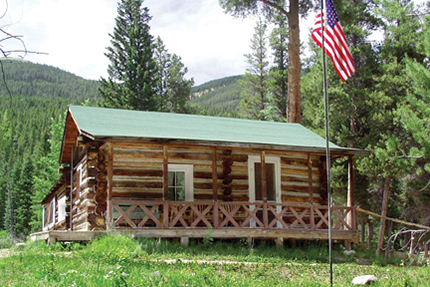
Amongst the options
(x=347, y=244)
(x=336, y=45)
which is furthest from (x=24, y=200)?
(x=336, y=45)

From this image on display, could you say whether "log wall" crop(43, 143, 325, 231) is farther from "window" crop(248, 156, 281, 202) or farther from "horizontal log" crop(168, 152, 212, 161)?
"window" crop(248, 156, 281, 202)

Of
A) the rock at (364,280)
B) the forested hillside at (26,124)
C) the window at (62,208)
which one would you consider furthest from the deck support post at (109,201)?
the window at (62,208)

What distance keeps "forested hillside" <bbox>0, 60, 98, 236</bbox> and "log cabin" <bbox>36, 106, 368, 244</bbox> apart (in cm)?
305

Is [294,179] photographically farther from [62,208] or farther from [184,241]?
[62,208]

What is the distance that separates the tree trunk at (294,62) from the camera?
78.4ft

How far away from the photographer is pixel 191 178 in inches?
628

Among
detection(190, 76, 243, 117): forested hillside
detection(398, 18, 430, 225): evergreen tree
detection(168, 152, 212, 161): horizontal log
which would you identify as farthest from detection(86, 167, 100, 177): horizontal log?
detection(190, 76, 243, 117): forested hillside

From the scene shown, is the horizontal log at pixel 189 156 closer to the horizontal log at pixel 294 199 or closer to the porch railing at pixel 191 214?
the porch railing at pixel 191 214

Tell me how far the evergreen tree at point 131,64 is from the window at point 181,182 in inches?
921

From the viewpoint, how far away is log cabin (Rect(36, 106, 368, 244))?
13.8 m

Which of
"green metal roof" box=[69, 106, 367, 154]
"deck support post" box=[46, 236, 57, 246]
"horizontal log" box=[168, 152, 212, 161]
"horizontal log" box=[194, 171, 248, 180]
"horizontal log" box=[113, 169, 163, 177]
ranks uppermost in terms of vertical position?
"green metal roof" box=[69, 106, 367, 154]

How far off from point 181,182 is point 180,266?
6.08 metres

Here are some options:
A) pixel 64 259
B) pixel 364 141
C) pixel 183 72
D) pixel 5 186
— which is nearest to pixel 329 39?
pixel 64 259

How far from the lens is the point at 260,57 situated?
140 feet
